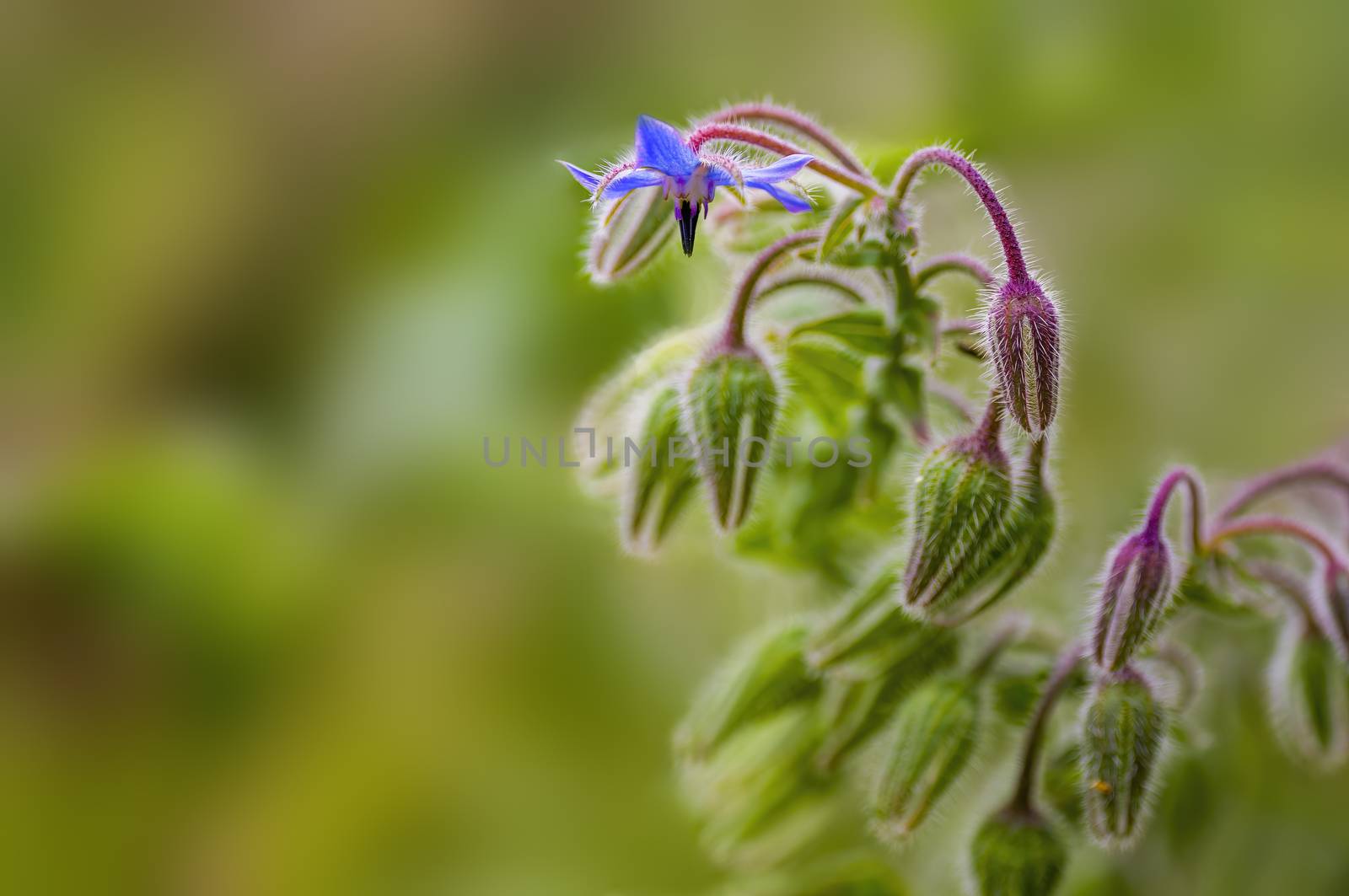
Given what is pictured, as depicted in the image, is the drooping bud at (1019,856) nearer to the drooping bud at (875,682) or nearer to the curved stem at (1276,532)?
the drooping bud at (875,682)

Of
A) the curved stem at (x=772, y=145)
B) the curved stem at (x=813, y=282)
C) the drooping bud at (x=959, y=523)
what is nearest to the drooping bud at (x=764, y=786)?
the drooping bud at (x=959, y=523)

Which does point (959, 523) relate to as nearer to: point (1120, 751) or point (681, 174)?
point (1120, 751)

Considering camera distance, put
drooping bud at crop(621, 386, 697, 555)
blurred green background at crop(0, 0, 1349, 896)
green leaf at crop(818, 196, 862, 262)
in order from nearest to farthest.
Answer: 1. green leaf at crop(818, 196, 862, 262)
2. drooping bud at crop(621, 386, 697, 555)
3. blurred green background at crop(0, 0, 1349, 896)

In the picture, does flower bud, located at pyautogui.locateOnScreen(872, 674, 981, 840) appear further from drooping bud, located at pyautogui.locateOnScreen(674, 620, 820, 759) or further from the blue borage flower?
the blue borage flower

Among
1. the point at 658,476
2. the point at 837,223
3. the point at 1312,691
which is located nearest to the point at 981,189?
the point at 837,223

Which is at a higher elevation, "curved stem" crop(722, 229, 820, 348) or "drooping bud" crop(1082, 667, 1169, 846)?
"curved stem" crop(722, 229, 820, 348)

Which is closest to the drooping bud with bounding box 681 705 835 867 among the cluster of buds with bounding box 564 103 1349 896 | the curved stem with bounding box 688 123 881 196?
the cluster of buds with bounding box 564 103 1349 896

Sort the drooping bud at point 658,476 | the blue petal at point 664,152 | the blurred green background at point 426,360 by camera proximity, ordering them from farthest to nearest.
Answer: the blurred green background at point 426,360 → the drooping bud at point 658,476 → the blue petal at point 664,152
